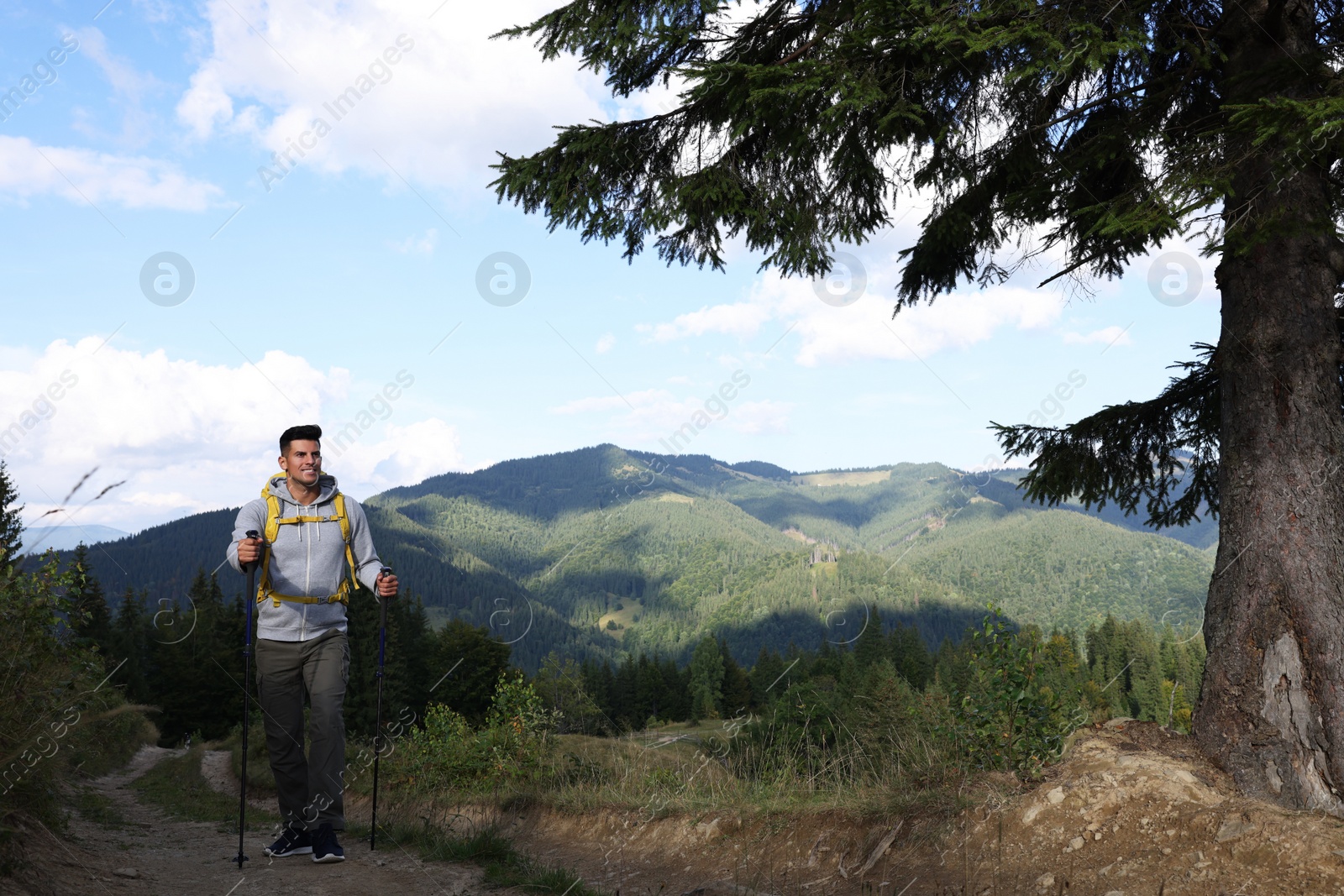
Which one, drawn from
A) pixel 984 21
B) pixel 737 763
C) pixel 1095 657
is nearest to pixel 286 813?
pixel 737 763

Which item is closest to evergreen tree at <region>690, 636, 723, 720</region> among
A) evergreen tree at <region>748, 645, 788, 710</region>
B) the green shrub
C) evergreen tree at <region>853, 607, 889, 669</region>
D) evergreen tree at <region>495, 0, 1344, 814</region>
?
evergreen tree at <region>748, 645, 788, 710</region>

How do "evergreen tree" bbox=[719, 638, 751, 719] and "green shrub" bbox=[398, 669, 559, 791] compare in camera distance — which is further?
"evergreen tree" bbox=[719, 638, 751, 719]

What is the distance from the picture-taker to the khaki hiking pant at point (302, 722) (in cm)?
523

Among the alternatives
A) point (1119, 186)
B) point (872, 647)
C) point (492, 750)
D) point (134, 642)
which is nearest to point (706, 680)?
point (872, 647)

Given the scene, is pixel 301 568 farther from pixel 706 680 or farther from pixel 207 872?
pixel 706 680

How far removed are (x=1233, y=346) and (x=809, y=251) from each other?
3.43 meters

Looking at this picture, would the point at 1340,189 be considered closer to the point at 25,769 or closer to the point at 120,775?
the point at 25,769

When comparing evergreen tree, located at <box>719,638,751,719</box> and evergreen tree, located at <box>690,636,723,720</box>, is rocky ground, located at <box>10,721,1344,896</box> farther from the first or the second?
evergreen tree, located at <box>719,638,751,719</box>

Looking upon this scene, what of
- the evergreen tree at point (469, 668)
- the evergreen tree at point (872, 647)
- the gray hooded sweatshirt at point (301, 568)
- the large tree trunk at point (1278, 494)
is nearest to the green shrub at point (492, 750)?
the gray hooded sweatshirt at point (301, 568)

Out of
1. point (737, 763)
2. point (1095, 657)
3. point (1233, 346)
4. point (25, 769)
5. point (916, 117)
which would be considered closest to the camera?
point (25, 769)

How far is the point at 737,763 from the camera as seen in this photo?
6953 millimetres

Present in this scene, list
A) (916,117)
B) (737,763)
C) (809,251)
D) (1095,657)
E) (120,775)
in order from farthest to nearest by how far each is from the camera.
→ (1095,657) → (120,775) → (809,251) → (737,763) → (916,117)

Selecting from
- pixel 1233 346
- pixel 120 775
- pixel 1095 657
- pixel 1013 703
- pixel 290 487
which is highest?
pixel 1233 346

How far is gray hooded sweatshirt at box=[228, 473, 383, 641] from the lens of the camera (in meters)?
5.25
